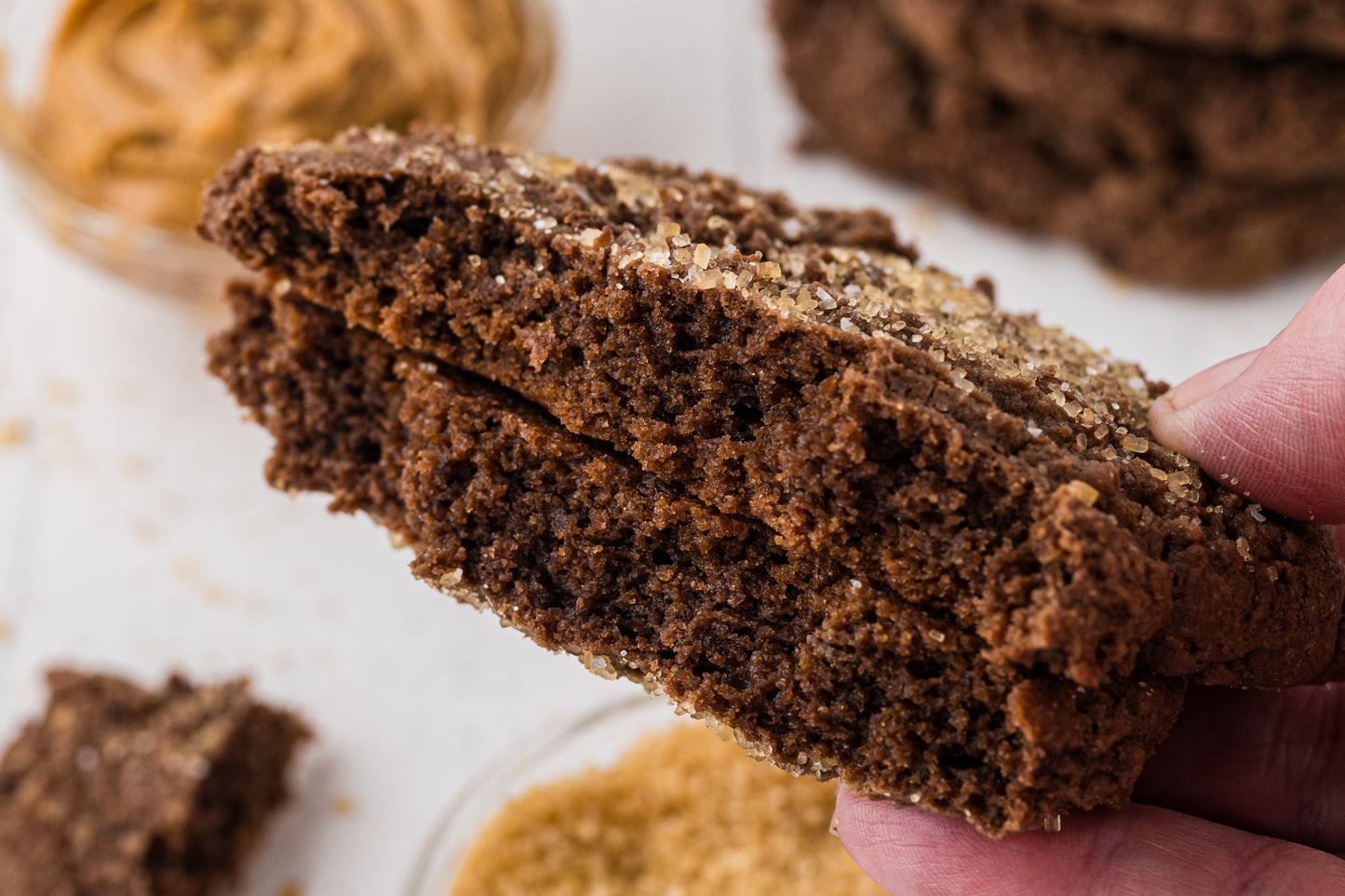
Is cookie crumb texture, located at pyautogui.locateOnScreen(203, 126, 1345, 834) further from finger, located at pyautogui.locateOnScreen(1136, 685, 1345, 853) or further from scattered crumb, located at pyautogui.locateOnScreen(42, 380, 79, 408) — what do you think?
scattered crumb, located at pyautogui.locateOnScreen(42, 380, 79, 408)

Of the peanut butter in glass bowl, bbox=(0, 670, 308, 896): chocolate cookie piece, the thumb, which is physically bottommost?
bbox=(0, 670, 308, 896): chocolate cookie piece

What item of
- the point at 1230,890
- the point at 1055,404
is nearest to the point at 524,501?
the point at 1055,404

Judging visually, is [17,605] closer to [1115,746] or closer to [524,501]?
[524,501]

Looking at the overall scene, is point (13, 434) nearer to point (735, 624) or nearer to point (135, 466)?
point (135, 466)

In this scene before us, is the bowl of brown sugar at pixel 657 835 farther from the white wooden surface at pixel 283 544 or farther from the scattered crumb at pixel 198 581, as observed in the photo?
the scattered crumb at pixel 198 581

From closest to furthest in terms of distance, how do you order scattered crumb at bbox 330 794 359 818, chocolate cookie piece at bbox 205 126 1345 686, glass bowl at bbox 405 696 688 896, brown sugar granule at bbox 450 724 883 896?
chocolate cookie piece at bbox 205 126 1345 686 < brown sugar granule at bbox 450 724 883 896 < glass bowl at bbox 405 696 688 896 < scattered crumb at bbox 330 794 359 818

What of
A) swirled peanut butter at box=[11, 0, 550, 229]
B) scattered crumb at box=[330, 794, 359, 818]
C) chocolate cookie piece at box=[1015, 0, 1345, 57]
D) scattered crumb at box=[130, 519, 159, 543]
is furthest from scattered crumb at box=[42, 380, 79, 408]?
chocolate cookie piece at box=[1015, 0, 1345, 57]

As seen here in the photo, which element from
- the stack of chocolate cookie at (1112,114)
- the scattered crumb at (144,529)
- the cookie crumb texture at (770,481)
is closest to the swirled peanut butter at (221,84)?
the scattered crumb at (144,529)
